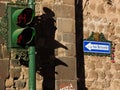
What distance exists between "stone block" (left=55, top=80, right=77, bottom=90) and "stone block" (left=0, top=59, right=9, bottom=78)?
3.47 ft

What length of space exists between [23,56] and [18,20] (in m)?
1.94

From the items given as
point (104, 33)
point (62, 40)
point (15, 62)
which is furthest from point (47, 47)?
point (104, 33)

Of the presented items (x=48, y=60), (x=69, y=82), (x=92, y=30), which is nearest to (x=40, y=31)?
(x=48, y=60)

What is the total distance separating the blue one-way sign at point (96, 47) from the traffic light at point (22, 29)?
12.3 ft

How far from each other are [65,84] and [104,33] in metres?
2.23

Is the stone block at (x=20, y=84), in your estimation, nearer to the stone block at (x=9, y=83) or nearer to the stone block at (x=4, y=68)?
the stone block at (x=9, y=83)

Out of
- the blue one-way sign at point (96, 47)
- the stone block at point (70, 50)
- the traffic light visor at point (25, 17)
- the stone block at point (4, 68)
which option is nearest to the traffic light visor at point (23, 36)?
the traffic light visor at point (25, 17)

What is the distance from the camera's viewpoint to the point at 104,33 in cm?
1072

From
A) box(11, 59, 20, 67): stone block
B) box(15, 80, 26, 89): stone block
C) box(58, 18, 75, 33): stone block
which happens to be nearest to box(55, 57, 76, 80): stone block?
box(58, 18, 75, 33): stone block

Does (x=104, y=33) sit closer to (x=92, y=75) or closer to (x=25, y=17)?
(x=92, y=75)

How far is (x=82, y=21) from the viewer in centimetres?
1045

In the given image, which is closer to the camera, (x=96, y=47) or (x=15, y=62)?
(x=15, y=62)

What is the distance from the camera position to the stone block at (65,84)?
29.3 feet

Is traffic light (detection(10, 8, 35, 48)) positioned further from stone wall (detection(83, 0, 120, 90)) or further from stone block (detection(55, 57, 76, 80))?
stone wall (detection(83, 0, 120, 90))
